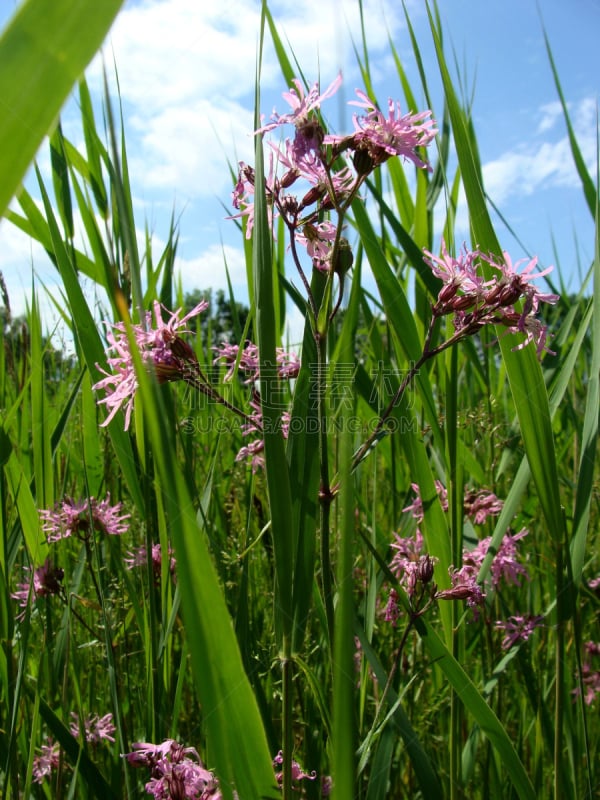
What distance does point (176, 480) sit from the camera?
1.27 ft

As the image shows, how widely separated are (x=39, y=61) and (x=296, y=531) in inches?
23.8

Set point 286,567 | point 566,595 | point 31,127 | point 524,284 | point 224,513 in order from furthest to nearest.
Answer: point 224,513 < point 524,284 < point 566,595 < point 286,567 < point 31,127

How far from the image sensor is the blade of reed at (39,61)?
29 cm

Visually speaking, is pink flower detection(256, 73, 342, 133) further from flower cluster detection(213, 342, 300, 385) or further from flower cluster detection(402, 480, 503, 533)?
flower cluster detection(402, 480, 503, 533)

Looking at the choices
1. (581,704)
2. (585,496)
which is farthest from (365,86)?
(581,704)

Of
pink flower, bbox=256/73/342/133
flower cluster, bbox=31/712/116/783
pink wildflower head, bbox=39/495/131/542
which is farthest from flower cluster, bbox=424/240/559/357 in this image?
flower cluster, bbox=31/712/116/783

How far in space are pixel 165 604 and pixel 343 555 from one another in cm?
82

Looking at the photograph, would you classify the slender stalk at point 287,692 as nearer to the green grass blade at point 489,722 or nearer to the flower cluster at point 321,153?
A: the green grass blade at point 489,722

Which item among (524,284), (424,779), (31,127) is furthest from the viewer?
(524,284)

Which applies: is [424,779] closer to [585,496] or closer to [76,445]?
[585,496]

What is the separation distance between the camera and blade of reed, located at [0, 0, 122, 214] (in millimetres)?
289

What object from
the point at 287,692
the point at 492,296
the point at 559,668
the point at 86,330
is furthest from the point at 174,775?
the point at 492,296

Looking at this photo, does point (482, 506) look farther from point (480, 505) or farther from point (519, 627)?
point (519, 627)

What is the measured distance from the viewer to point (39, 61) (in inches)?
11.7
